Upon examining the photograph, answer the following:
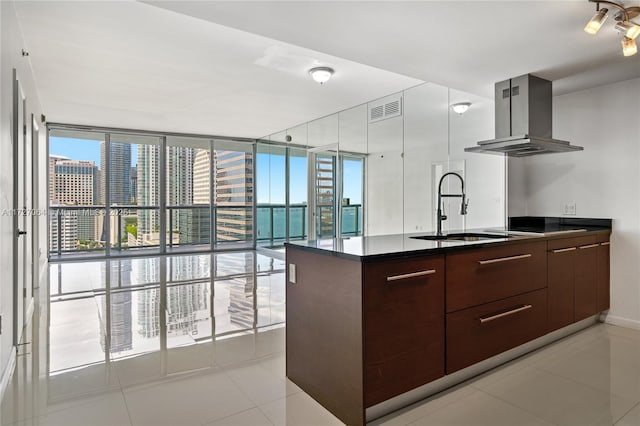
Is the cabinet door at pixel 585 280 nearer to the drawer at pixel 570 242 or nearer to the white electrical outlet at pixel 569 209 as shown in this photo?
the drawer at pixel 570 242

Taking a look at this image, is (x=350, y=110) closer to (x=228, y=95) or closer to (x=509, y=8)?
(x=228, y=95)

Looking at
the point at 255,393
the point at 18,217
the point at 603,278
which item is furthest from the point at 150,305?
the point at 603,278

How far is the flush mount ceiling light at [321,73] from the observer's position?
406cm

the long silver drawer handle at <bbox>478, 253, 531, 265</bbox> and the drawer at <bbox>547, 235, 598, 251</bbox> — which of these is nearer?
the long silver drawer handle at <bbox>478, 253, 531, 265</bbox>

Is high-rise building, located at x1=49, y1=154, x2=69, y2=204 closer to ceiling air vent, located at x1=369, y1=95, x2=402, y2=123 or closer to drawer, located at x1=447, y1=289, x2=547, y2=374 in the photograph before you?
ceiling air vent, located at x1=369, y1=95, x2=402, y2=123

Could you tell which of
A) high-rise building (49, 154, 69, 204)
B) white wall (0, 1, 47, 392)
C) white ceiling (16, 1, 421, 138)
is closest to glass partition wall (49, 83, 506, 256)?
high-rise building (49, 154, 69, 204)

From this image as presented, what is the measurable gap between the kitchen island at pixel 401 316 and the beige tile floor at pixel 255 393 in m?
0.13

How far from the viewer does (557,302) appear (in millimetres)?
3025

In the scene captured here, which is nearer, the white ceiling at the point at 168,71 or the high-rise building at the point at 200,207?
the white ceiling at the point at 168,71

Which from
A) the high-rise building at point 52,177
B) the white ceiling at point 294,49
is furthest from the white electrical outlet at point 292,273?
the high-rise building at point 52,177

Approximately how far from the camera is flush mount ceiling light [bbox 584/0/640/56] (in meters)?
2.13

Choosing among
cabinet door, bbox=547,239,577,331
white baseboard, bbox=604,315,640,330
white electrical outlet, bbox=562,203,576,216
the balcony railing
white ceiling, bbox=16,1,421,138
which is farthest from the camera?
the balcony railing

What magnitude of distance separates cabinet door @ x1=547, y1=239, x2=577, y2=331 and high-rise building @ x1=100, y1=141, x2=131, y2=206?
24.9ft

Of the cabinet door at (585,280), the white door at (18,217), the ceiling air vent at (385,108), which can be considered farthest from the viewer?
the ceiling air vent at (385,108)
